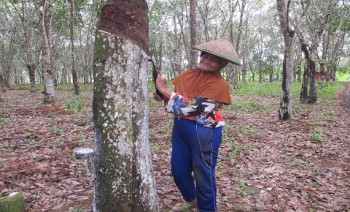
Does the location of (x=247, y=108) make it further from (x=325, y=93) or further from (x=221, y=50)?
(x=221, y=50)

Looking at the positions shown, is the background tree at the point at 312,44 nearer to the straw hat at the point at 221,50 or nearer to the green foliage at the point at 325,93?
the green foliage at the point at 325,93

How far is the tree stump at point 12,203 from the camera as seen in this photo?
2.85 m

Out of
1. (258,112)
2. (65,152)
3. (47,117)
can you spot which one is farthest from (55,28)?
(65,152)

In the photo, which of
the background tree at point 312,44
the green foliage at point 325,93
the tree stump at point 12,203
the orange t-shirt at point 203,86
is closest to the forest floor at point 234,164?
the tree stump at point 12,203

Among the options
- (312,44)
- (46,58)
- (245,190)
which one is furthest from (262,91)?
(245,190)

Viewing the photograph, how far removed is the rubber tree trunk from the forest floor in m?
1.25

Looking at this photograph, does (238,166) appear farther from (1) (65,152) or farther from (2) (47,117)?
(2) (47,117)

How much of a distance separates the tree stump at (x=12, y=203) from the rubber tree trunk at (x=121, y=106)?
3.82ft

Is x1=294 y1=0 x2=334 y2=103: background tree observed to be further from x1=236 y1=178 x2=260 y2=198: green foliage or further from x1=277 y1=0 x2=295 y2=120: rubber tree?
x1=236 y1=178 x2=260 y2=198: green foliage

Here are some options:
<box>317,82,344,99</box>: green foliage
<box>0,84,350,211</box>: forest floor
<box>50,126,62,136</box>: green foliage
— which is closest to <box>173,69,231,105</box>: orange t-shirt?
<box>0,84,350,211</box>: forest floor

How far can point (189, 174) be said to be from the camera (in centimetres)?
306

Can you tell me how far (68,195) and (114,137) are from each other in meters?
1.95

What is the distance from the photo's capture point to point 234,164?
512 cm

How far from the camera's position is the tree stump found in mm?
2849
